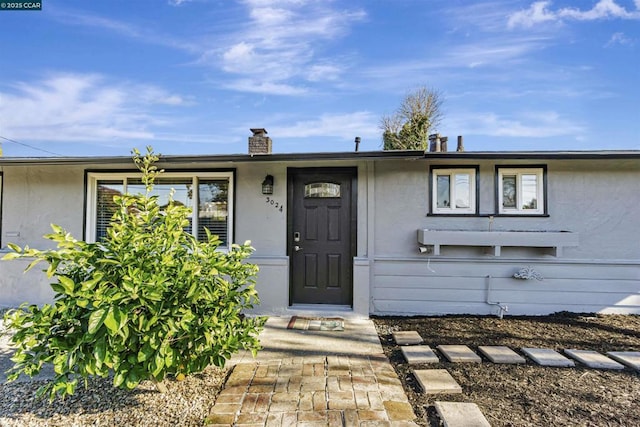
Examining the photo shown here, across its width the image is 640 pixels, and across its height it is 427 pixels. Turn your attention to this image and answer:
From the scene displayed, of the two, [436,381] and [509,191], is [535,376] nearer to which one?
[436,381]

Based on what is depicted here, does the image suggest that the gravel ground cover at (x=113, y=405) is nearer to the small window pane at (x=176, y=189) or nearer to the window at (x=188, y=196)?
the window at (x=188, y=196)

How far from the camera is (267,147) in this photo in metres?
4.77

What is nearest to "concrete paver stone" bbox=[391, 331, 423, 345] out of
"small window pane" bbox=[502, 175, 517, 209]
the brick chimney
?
"small window pane" bbox=[502, 175, 517, 209]

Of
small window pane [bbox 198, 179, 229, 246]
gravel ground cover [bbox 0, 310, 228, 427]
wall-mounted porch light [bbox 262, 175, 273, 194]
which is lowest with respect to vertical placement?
gravel ground cover [bbox 0, 310, 228, 427]

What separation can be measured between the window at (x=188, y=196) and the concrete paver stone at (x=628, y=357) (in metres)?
4.64

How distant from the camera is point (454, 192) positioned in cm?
461

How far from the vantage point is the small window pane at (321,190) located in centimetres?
478

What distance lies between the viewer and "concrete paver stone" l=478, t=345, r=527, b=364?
2971mm

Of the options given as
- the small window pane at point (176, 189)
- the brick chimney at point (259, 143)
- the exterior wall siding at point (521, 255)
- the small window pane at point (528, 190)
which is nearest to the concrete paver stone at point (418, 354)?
the exterior wall siding at point (521, 255)

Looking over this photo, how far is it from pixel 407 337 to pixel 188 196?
3718mm

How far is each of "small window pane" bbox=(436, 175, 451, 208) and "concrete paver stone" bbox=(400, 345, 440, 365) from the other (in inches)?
83.7

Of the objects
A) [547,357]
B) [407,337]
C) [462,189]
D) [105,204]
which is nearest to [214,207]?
[105,204]

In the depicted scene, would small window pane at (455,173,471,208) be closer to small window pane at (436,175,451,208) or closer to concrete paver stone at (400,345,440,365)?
small window pane at (436,175,451,208)

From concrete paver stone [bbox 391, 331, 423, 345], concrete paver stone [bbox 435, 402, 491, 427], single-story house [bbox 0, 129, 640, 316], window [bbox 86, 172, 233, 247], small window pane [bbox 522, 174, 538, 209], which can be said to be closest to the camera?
concrete paver stone [bbox 435, 402, 491, 427]
